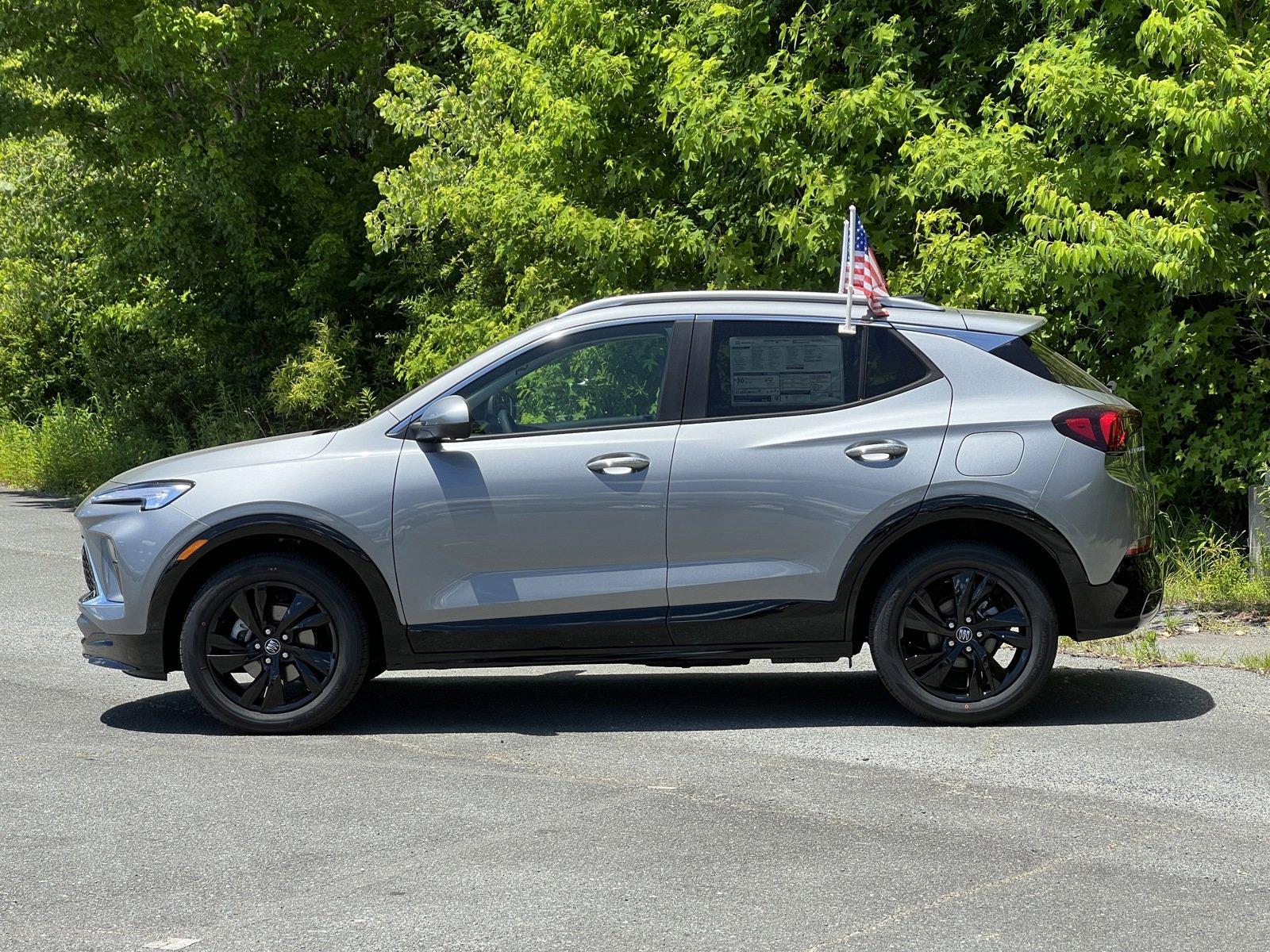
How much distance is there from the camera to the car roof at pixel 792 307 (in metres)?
6.81

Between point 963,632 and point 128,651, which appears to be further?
point 128,651

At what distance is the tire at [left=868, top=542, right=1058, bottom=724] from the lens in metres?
6.62

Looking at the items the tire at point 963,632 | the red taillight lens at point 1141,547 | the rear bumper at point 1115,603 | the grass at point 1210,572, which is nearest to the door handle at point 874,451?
the tire at point 963,632

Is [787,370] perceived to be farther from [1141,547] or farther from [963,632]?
[1141,547]

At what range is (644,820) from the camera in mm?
5461

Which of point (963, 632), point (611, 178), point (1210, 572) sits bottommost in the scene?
point (1210, 572)

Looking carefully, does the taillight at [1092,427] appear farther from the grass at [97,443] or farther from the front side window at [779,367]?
the grass at [97,443]

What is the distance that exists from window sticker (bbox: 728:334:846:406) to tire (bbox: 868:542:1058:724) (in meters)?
0.83

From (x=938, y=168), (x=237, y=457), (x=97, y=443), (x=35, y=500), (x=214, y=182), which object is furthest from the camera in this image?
(x=97, y=443)

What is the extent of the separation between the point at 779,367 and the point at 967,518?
3.38 ft

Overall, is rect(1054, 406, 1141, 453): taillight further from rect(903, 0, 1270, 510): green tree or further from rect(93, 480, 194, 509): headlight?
rect(93, 480, 194, 509): headlight

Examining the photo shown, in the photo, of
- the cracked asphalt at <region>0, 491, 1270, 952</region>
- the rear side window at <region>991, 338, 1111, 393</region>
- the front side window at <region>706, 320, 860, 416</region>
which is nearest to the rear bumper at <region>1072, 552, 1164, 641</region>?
the cracked asphalt at <region>0, 491, 1270, 952</region>

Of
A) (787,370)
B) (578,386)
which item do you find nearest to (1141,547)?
(787,370)

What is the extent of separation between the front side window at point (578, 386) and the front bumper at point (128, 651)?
5.53ft
